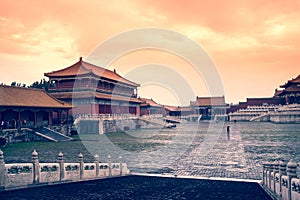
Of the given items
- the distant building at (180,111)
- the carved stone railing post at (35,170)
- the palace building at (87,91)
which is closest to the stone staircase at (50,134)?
the palace building at (87,91)

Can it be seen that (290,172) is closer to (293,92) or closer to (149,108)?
(293,92)

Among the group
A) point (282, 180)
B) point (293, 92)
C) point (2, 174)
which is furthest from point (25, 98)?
point (293, 92)

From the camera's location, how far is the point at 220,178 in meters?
13.2

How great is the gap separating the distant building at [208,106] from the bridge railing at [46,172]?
7313cm

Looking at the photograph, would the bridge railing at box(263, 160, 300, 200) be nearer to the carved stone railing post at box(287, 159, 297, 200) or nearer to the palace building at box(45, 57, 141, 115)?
the carved stone railing post at box(287, 159, 297, 200)

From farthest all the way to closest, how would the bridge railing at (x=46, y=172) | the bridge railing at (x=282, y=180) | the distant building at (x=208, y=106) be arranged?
1. the distant building at (x=208, y=106)
2. the bridge railing at (x=46, y=172)
3. the bridge railing at (x=282, y=180)

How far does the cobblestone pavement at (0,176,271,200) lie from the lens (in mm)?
10672

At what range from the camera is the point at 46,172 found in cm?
1269

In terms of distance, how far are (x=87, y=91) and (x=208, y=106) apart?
159 feet

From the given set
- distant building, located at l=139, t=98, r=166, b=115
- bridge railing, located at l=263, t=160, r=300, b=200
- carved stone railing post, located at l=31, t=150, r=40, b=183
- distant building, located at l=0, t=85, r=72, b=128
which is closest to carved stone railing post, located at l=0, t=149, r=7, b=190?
carved stone railing post, located at l=31, t=150, r=40, b=183

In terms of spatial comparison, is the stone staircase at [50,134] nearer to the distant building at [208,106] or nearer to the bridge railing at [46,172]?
the bridge railing at [46,172]

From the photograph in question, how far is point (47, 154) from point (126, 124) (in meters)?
28.3

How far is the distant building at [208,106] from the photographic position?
285 ft

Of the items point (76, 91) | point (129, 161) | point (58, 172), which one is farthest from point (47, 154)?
point (76, 91)
